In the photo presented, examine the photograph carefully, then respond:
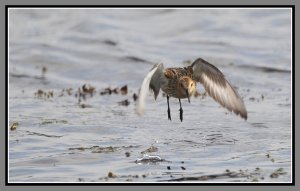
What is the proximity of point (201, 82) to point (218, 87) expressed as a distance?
0.93 ft

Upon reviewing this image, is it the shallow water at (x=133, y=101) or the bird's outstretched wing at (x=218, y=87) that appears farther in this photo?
the bird's outstretched wing at (x=218, y=87)

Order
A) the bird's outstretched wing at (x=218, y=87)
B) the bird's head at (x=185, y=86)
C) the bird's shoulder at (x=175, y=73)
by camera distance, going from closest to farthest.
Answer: the bird's outstretched wing at (x=218, y=87) < the bird's head at (x=185, y=86) < the bird's shoulder at (x=175, y=73)

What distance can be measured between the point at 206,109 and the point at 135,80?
10.9 feet

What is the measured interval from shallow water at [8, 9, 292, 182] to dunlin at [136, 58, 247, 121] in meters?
0.74

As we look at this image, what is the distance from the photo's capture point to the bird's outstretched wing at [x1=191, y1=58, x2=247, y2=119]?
10039 millimetres

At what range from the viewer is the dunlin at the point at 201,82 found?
10.1 m

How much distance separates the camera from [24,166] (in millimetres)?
9750

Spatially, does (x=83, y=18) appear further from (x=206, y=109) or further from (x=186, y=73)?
(x=186, y=73)

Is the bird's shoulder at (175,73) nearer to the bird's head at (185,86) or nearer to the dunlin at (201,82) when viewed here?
the dunlin at (201,82)

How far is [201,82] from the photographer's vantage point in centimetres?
1044

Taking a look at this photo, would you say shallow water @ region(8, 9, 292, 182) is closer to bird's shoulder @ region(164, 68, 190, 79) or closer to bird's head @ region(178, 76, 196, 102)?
bird's head @ region(178, 76, 196, 102)

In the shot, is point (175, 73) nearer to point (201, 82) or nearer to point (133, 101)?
point (201, 82)

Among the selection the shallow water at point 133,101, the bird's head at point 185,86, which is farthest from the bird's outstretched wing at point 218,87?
the shallow water at point 133,101

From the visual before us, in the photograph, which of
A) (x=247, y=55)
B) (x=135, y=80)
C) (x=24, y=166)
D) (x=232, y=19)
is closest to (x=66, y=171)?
(x=24, y=166)
